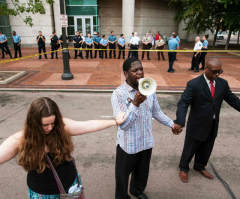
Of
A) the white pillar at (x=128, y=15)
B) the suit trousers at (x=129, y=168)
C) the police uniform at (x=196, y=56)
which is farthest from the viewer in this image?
the white pillar at (x=128, y=15)

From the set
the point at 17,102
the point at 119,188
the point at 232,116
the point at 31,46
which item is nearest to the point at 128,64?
the point at 119,188

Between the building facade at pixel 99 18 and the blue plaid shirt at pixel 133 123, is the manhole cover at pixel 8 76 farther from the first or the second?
the building facade at pixel 99 18

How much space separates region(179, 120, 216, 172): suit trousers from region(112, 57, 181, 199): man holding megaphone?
723mm

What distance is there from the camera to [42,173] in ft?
6.20

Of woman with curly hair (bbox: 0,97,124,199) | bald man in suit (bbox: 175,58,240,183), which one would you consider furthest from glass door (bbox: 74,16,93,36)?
woman with curly hair (bbox: 0,97,124,199)

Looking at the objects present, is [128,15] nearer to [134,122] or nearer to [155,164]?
[155,164]

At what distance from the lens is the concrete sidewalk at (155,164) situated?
11.7 ft

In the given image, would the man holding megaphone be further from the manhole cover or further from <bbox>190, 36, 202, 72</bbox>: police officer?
<bbox>190, 36, 202, 72</bbox>: police officer

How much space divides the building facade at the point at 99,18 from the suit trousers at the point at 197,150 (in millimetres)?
19681

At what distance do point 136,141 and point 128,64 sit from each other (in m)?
0.94

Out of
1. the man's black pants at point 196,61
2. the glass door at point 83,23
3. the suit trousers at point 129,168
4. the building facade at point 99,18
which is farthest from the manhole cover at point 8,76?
the glass door at point 83,23

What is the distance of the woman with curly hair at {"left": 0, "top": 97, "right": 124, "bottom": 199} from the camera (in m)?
A: 1.75

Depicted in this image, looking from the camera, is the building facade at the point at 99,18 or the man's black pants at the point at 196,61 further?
the building facade at the point at 99,18

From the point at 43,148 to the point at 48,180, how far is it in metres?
0.32
